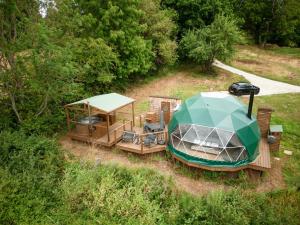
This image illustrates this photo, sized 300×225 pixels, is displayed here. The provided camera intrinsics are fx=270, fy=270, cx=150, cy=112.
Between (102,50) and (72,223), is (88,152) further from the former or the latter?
(102,50)

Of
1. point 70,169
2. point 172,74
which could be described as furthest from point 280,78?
point 70,169

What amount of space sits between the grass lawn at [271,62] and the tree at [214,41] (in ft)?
18.5

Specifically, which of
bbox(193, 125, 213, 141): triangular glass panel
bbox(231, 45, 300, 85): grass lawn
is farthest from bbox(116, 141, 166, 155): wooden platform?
bbox(231, 45, 300, 85): grass lawn

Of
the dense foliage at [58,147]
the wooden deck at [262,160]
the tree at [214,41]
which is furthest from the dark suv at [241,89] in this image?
A: the wooden deck at [262,160]

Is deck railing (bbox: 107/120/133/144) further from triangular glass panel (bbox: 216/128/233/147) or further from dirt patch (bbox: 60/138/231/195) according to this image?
triangular glass panel (bbox: 216/128/233/147)

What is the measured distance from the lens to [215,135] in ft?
43.0

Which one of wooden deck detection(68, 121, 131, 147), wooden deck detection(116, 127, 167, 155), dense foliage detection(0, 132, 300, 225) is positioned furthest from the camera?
wooden deck detection(68, 121, 131, 147)

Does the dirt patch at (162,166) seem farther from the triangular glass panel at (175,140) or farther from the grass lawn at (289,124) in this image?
the triangular glass panel at (175,140)

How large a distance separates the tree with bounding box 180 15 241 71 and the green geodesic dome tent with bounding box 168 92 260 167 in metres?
15.3

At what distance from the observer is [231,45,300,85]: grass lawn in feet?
102

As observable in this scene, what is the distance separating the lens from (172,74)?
30.1 meters

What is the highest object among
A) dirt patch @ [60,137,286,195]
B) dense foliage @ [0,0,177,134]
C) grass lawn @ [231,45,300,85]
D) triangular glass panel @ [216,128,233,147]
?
dense foliage @ [0,0,177,134]

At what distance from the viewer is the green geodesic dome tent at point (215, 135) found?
12883 mm

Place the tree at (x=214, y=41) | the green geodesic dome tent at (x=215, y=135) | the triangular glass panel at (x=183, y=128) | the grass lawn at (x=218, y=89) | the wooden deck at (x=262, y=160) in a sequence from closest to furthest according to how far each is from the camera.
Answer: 1. the wooden deck at (x=262, y=160)
2. the green geodesic dome tent at (x=215, y=135)
3. the triangular glass panel at (x=183, y=128)
4. the grass lawn at (x=218, y=89)
5. the tree at (x=214, y=41)
